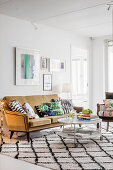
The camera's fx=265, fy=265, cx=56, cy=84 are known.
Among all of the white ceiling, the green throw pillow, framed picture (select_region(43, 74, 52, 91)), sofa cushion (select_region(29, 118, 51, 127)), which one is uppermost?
the white ceiling

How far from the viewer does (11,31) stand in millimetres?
6051

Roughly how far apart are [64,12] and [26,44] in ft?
4.30

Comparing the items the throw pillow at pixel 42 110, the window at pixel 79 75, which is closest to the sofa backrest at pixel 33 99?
the throw pillow at pixel 42 110

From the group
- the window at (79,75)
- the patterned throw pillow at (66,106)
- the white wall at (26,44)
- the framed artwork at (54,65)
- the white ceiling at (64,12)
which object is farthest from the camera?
the window at (79,75)

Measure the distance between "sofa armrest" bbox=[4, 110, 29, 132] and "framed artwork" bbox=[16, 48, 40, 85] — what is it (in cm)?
106

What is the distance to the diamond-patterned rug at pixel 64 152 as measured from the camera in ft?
12.1

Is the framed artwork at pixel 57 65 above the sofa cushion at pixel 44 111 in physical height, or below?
above

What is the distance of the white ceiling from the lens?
5.04 metres

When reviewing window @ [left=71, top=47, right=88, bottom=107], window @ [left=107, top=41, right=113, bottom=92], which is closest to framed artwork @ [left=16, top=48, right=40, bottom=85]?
window @ [left=71, top=47, right=88, bottom=107]

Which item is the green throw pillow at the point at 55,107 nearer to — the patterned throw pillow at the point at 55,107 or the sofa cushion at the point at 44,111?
the patterned throw pillow at the point at 55,107

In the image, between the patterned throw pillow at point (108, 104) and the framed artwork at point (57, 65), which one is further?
the framed artwork at point (57, 65)

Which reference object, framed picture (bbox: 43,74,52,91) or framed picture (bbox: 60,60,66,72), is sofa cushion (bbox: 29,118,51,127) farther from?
framed picture (bbox: 60,60,66,72)

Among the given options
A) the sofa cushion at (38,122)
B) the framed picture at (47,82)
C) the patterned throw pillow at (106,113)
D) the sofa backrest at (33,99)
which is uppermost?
the framed picture at (47,82)

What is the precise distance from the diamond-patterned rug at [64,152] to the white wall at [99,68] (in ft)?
10.4
